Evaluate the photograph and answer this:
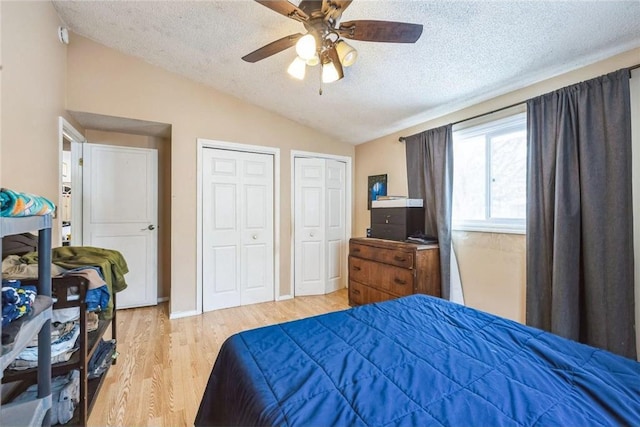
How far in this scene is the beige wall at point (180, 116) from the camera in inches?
102

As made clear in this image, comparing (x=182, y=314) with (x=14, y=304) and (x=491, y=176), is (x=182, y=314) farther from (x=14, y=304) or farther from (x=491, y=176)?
(x=491, y=176)

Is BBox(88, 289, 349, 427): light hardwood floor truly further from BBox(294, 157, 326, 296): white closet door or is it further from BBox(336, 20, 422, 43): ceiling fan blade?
BBox(336, 20, 422, 43): ceiling fan blade

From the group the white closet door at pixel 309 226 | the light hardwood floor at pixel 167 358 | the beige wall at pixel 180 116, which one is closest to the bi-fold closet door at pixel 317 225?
the white closet door at pixel 309 226

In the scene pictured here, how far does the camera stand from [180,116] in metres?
2.99

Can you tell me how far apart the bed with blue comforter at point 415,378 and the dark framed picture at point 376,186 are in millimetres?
2423

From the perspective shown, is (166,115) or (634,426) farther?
(166,115)

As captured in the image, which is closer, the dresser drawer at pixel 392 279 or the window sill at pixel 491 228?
the window sill at pixel 491 228

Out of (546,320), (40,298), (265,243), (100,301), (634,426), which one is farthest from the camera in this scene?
(265,243)

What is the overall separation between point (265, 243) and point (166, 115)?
1.86 m

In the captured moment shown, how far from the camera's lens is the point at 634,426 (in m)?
0.72

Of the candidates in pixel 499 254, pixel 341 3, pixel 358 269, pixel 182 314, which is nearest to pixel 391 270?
pixel 358 269

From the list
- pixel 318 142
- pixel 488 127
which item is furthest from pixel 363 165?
pixel 488 127

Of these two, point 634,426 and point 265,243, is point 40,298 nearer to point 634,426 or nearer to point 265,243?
point 634,426

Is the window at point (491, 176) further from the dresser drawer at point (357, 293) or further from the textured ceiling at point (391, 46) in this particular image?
the dresser drawer at point (357, 293)
